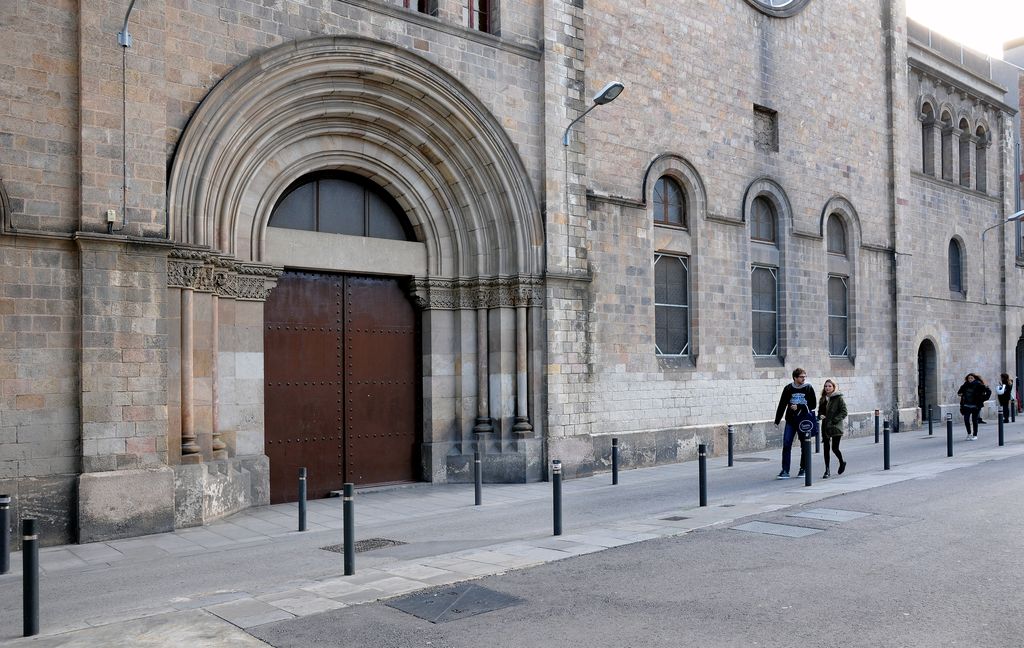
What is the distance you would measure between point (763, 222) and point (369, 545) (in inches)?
551

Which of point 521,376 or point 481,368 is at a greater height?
point 481,368

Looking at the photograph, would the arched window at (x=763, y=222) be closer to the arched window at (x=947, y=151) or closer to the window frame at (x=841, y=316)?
the window frame at (x=841, y=316)

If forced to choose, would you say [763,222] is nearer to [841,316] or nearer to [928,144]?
[841,316]

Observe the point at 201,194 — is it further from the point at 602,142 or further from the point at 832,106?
the point at 832,106

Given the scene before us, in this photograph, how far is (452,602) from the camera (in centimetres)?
715

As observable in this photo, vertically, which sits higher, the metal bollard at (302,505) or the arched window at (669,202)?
the arched window at (669,202)

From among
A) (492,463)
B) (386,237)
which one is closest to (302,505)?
(492,463)

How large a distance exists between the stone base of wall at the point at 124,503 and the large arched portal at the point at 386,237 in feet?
2.22

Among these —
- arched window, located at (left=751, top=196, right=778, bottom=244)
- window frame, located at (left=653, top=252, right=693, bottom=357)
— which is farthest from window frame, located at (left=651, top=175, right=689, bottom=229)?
arched window, located at (left=751, top=196, right=778, bottom=244)

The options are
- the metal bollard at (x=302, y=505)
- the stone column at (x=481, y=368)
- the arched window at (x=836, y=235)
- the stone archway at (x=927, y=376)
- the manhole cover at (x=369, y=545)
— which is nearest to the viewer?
the manhole cover at (x=369, y=545)

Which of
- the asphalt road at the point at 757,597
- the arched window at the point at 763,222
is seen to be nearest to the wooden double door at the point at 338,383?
the asphalt road at the point at 757,597

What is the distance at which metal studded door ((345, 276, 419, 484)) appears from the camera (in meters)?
14.2

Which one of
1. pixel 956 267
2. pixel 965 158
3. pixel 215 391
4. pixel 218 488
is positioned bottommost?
pixel 218 488

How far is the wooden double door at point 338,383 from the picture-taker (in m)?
13.3
